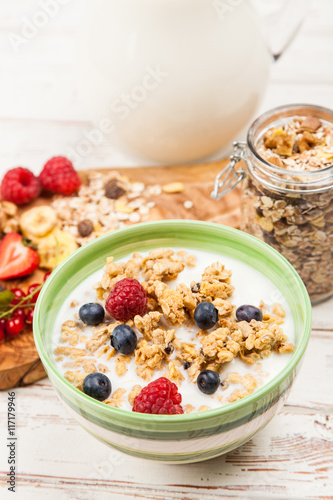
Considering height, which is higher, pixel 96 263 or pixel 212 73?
pixel 212 73

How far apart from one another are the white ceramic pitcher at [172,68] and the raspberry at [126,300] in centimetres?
59

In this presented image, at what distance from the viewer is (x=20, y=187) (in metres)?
1.44

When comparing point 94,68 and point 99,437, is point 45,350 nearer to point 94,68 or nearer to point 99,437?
point 99,437

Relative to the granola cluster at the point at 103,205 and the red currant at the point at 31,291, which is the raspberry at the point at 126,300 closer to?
the red currant at the point at 31,291

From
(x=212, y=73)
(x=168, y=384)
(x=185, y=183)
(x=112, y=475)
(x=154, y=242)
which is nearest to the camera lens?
(x=168, y=384)

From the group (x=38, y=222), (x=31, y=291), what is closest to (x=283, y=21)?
(x=38, y=222)

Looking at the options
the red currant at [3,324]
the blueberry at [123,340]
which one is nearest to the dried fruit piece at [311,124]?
the blueberry at [123,340]

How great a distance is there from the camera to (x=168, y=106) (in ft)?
4.57

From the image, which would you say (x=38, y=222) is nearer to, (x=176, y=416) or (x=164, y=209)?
(x=164, y=209)

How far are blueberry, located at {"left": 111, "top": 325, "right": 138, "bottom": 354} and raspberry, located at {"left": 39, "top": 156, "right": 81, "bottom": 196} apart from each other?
0.63m

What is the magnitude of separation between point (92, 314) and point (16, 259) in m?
0.44

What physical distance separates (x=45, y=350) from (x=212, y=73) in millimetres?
758

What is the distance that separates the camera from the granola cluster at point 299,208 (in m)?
1.13

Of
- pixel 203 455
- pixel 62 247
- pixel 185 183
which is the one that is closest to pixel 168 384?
pixel 203 455
